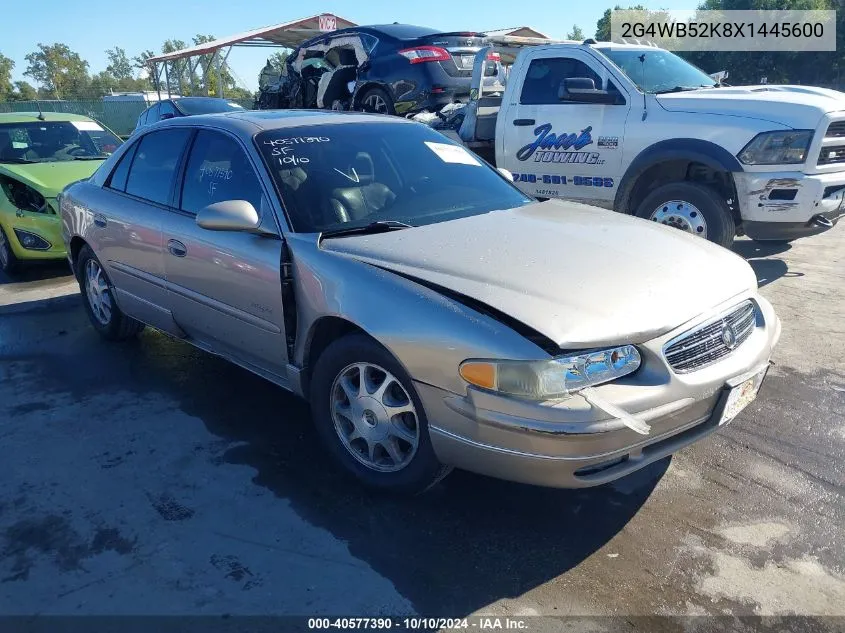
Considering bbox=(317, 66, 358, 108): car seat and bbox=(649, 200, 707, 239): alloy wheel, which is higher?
bbox=(317, 66, 358, 108): car seat

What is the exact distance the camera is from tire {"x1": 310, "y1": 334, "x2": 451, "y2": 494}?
9.59ft

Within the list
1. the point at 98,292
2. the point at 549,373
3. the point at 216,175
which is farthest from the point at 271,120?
the point at 549,373

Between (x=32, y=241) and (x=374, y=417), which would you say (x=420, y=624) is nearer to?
(x=374, y=417)

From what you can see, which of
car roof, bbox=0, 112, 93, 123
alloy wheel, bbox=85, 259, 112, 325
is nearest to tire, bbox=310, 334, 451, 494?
alloy wheel, bbox=85, 259, 112, 325

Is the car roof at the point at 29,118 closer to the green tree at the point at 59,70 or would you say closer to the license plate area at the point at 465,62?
the license plate area at the point at 465,62

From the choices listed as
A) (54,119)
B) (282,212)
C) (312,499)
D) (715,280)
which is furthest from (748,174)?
(54,119)

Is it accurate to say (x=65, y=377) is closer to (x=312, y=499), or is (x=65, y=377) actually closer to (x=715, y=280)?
(x=312, y=499)

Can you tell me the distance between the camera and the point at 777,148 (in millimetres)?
5688

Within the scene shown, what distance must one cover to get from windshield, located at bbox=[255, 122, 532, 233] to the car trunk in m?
5.74

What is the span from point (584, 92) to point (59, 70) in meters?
88.1

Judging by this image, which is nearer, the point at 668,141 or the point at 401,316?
the point at 401,316

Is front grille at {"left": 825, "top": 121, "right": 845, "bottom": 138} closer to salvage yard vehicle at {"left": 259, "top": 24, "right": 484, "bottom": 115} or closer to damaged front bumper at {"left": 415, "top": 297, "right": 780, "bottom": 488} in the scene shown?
damaged front bumper at {"left": 415, "top": 297, "right": 780, "bottom": 488}

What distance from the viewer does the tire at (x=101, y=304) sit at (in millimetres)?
5133

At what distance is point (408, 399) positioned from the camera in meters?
2.97
